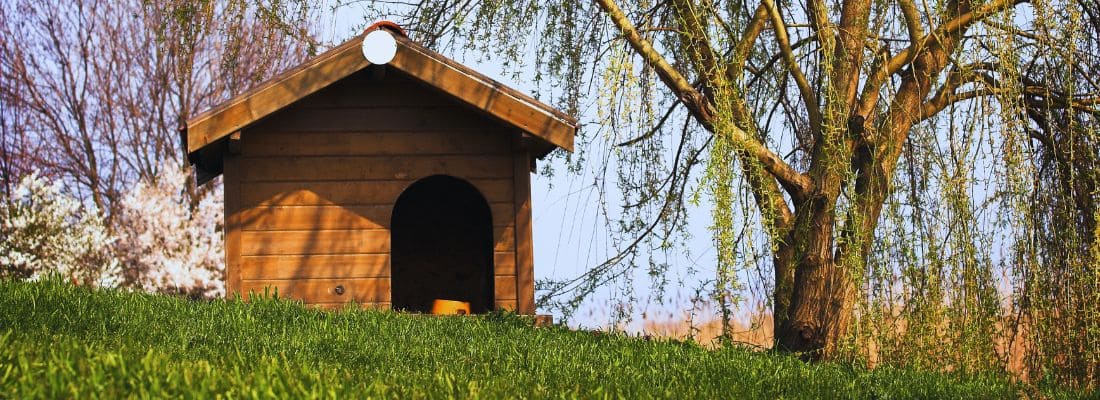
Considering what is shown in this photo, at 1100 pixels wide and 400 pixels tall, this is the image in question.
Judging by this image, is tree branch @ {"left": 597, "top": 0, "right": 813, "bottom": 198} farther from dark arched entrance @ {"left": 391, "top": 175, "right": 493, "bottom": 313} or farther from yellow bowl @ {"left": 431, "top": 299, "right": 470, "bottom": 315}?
dark arched entrance @ {"left": 391, "top": 175, "right": 493, "bottom": 313}

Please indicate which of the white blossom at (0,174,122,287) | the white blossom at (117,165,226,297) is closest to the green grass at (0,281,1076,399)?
the white blossom at (0,174,122,287)

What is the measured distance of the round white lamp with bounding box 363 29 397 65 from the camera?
695cm

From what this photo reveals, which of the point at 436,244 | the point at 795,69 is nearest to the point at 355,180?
the point at 436,244

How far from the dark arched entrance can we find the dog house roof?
2.15 metres

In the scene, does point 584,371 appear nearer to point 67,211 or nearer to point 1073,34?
point 1073,34

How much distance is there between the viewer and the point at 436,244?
30.4 feet

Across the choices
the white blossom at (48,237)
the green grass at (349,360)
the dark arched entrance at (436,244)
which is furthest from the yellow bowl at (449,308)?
the white blossom at (48,237)

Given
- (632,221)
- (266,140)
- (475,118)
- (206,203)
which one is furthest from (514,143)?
(206,203)

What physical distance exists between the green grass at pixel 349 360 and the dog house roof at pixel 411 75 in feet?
3.82

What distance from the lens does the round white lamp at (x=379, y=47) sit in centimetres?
695

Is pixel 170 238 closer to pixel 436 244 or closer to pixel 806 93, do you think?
pixel 436 244

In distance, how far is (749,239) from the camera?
17.5 feet

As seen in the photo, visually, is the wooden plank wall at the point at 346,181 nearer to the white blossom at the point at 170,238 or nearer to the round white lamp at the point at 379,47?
the round white lamp at the point at 379,47

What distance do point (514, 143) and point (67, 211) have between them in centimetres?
779
